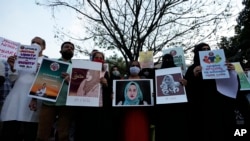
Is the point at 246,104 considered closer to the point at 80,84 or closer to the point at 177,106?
the point at 177,106

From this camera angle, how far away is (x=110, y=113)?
4348 millimetres

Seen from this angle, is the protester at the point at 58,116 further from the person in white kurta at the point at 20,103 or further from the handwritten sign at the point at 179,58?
the handwritten sign at the point at 179,58

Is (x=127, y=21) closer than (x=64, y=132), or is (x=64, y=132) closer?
(x=64, y=132)

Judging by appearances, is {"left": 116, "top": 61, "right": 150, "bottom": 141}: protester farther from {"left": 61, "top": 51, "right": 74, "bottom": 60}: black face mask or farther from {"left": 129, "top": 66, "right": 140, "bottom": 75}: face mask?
{"left": 61, "top": 51, "right": 74, "bottom": 60}: black face mask

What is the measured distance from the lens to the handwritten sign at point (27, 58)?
13.0 feet

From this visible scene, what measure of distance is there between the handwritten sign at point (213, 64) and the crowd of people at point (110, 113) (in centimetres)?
9

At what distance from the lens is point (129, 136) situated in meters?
4.23

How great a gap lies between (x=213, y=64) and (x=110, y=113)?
1777mm


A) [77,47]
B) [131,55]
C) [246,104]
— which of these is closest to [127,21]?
[131,55]

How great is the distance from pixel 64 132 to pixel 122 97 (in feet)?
3.35

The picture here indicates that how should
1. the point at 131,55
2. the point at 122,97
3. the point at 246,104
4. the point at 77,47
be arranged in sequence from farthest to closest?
1. the point at 77,47
2. the point at 131,55
3. the point at 246,104
4. the point at 122,97

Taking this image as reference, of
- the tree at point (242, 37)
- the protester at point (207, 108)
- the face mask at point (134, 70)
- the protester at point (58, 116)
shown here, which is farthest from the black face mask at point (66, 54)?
the tree at point (242, 37)

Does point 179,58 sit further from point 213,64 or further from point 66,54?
point 66,54

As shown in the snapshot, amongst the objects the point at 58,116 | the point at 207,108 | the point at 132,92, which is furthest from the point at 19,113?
the point at 207,108
